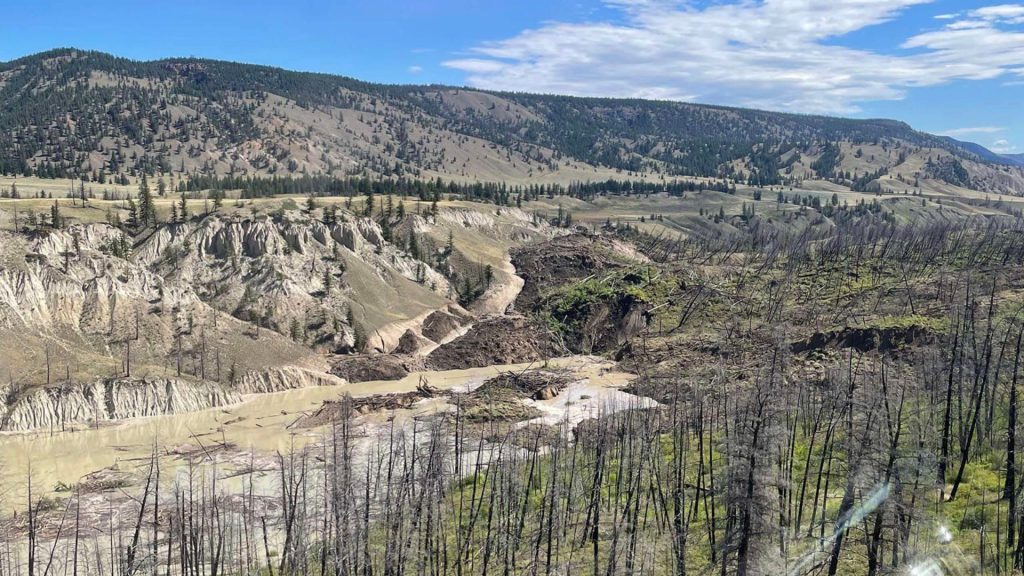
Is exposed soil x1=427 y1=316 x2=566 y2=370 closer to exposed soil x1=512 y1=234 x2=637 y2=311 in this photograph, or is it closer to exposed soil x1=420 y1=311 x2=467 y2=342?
exposed soil x1=420 y1=311 x2=467 y2=342

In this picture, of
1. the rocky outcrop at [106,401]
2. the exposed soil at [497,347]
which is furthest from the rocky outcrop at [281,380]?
the exposed soil at [497,347]

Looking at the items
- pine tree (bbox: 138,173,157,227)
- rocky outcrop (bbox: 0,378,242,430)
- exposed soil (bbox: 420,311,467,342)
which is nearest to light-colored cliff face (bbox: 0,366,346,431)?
rocky outcrop (bbox: 0,378,242,430)

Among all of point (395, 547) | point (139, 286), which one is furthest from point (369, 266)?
point (395, 547)

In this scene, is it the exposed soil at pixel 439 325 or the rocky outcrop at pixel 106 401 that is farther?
the exposed soil at pixel 439 325

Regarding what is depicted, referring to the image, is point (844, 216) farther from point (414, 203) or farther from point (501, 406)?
point (501, 406)

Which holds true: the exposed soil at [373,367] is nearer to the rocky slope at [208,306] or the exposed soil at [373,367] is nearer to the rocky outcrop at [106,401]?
the rocky slope at [208,306]

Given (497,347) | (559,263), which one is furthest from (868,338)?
(559,263)

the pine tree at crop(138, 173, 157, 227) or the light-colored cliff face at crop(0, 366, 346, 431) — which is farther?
the pine tree at crop(138, 173, 157, 227)
